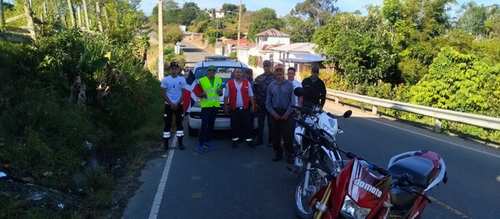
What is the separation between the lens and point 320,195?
5.06 meters

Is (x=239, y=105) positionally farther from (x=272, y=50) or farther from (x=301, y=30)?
(x=301, y=30)

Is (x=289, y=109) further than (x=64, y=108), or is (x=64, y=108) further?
(x=64, y=108)

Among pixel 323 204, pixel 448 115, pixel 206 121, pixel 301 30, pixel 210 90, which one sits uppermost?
pixel 301 30

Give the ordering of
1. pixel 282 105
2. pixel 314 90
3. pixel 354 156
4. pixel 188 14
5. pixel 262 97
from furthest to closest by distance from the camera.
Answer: pixel 188 14
pixel 262 97
pixel 314 90
pixel 282 105
pixel 354 156

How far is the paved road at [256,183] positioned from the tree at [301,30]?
82500 mm

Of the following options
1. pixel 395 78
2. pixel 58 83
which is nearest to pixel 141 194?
pixel 58 83

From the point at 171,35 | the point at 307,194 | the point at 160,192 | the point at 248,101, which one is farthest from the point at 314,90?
the point at 171,35

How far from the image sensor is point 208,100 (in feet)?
34.2

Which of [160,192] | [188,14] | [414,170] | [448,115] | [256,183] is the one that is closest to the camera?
[414,170]

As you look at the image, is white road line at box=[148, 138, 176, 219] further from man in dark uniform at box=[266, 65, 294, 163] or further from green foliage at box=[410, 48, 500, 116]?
green foliage at box=[410, 48, 500, 116]

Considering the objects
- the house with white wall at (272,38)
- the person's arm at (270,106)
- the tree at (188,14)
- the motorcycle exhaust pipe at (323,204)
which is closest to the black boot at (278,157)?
the person's arm at (270,106)

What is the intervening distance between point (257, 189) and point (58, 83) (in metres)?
6.55

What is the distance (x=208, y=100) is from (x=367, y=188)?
626cm

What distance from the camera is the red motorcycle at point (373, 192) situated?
4.50m
